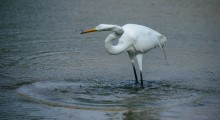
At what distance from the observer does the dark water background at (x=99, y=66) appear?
8.36m

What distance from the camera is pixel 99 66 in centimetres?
1117

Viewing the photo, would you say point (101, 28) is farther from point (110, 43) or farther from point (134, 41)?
point (134, 41)

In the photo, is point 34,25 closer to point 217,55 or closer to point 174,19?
point 174,19

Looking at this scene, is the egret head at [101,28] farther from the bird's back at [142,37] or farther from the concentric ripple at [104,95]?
the concentric ripple at [104,95]

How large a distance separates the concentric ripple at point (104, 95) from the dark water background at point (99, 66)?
0.05 ft

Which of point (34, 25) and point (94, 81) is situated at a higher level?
point (34, 25)

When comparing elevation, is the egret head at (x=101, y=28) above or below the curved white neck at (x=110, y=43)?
above

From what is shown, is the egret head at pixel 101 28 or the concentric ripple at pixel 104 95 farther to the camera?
the egret head at pixel 101 28

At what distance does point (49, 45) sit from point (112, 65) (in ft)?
7.33

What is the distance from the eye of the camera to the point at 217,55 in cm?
1212

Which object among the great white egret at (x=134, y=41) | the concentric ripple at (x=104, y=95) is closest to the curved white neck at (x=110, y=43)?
the great white egret at (x=134, y=41)

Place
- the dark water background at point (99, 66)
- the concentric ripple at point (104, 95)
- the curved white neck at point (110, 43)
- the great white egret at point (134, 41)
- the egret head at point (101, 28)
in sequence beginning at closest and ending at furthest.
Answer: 1. the dark water background at point (99, 66)
2. the concentric ripple at point (104, 95)
3. the egret head at point (101, 28)
4. the curved white neck at point (110, 43)
5. the great white egret at point (134, 41)

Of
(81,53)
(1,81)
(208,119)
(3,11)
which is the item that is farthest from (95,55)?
(3,11)

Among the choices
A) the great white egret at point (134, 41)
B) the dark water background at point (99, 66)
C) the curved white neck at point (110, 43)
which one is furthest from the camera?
the great white egret at point (134, 41)
